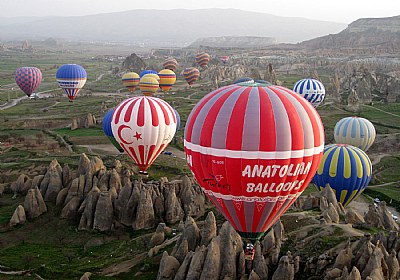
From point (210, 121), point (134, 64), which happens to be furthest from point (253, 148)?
point (134, 64)

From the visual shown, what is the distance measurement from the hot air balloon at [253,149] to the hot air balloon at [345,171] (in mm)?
12596

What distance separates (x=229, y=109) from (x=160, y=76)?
258 ft

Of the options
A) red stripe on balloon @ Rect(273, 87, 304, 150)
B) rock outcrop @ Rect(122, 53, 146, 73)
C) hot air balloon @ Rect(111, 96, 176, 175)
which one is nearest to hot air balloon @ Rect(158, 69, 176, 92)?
rock outcrop @ Rect(122, 53, 146, 73)

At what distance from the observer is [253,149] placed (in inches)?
742

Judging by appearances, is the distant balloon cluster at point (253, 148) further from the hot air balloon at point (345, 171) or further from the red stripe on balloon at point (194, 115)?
the hot air balloon at point (345, 171)

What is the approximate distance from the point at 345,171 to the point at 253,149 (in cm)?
1568

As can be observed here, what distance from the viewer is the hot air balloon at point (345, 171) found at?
32250 mm

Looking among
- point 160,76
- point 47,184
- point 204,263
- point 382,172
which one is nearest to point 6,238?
point 47,184

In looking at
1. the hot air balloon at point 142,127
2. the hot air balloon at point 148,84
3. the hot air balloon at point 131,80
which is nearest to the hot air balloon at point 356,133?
the hot air balloon at point 142,127

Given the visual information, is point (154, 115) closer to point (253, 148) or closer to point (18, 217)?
point (18, 217)

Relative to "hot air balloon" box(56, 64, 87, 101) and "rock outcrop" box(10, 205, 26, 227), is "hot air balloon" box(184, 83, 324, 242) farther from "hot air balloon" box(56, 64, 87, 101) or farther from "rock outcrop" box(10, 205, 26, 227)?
"hot air balloon" box(56, 64, 87, 101)

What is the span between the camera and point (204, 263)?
2044cm

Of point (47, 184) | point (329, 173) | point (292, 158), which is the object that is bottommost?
point (47, 184)

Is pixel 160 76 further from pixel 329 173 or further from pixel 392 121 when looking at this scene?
pixel 329 173
